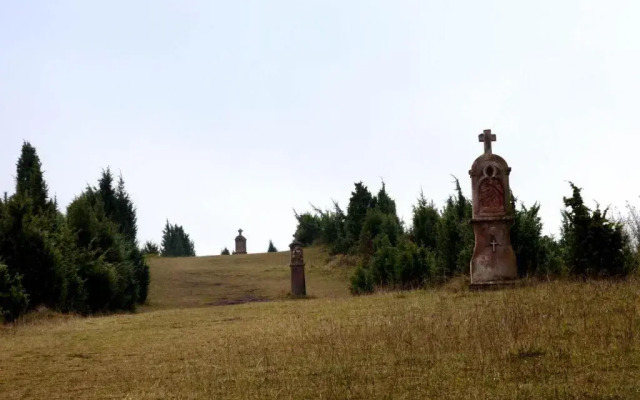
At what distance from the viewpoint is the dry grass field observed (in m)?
7.91

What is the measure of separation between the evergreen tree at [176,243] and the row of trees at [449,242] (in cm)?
2615

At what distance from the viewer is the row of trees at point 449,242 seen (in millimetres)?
17766

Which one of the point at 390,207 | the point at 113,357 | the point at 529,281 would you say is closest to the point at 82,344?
the point at 113,357

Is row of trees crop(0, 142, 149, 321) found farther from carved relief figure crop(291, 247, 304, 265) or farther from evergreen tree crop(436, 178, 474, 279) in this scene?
evergreen tree crop(436, 178, 474, 279)

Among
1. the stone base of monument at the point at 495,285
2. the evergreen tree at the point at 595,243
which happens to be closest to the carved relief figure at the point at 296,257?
the stone base of monument at the point at 495,285

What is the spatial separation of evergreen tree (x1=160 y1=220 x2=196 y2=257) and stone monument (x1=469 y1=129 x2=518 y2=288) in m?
52.3

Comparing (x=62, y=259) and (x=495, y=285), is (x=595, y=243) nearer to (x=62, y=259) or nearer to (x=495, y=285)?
(x=495, y=285)

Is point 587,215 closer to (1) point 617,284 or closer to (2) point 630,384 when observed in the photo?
(1) point 617,284

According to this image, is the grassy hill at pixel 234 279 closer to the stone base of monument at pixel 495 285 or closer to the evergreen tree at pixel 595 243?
the stone base of monument at pixel 495 285

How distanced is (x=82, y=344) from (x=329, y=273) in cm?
2333

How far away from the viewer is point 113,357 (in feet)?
39.6

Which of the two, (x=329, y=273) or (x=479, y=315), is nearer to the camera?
(x=479, y=315)

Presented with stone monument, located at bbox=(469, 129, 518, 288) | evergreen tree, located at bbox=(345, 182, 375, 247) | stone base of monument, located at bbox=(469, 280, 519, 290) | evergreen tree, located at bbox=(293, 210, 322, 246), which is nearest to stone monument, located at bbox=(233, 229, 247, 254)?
evergreen tree, located at bbox=(293, 210, 322, 246)

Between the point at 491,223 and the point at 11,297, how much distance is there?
12636mm
